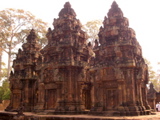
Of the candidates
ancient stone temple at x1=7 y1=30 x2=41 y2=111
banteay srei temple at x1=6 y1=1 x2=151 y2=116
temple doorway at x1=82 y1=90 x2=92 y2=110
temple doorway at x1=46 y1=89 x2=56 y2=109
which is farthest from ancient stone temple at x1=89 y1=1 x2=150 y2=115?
ancient stone temple at x1=7 y1=30 x2=41 y2=111

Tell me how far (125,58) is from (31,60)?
1009 cm

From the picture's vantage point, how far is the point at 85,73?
48.9 ft

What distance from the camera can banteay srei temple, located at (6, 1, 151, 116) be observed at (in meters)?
11.7

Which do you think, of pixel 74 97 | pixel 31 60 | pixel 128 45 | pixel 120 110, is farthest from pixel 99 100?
pixel 31 60

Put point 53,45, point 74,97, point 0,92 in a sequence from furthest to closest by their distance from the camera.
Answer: point 0,92
point 53,45
point 74,97

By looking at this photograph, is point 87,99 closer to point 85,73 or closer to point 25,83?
point 85,73

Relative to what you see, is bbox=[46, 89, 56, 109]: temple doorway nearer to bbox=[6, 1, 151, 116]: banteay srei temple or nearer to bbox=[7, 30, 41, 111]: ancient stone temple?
bbox=[6, 1, 151, 116]: banteay srei temple

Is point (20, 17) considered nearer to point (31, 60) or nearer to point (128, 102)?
point (31, 60)

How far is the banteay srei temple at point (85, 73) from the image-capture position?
38.5 feet

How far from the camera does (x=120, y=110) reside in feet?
36.4

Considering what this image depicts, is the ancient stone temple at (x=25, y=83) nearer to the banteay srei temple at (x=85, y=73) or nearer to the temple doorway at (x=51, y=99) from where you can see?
the banteay srei temple at (x=85, y=73)

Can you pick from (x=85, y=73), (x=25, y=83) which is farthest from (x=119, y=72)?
(x=25, y=83)

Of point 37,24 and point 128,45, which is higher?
point 37,24

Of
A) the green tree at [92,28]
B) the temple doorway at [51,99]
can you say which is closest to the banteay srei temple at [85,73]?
the temple doorway at [51,99]
